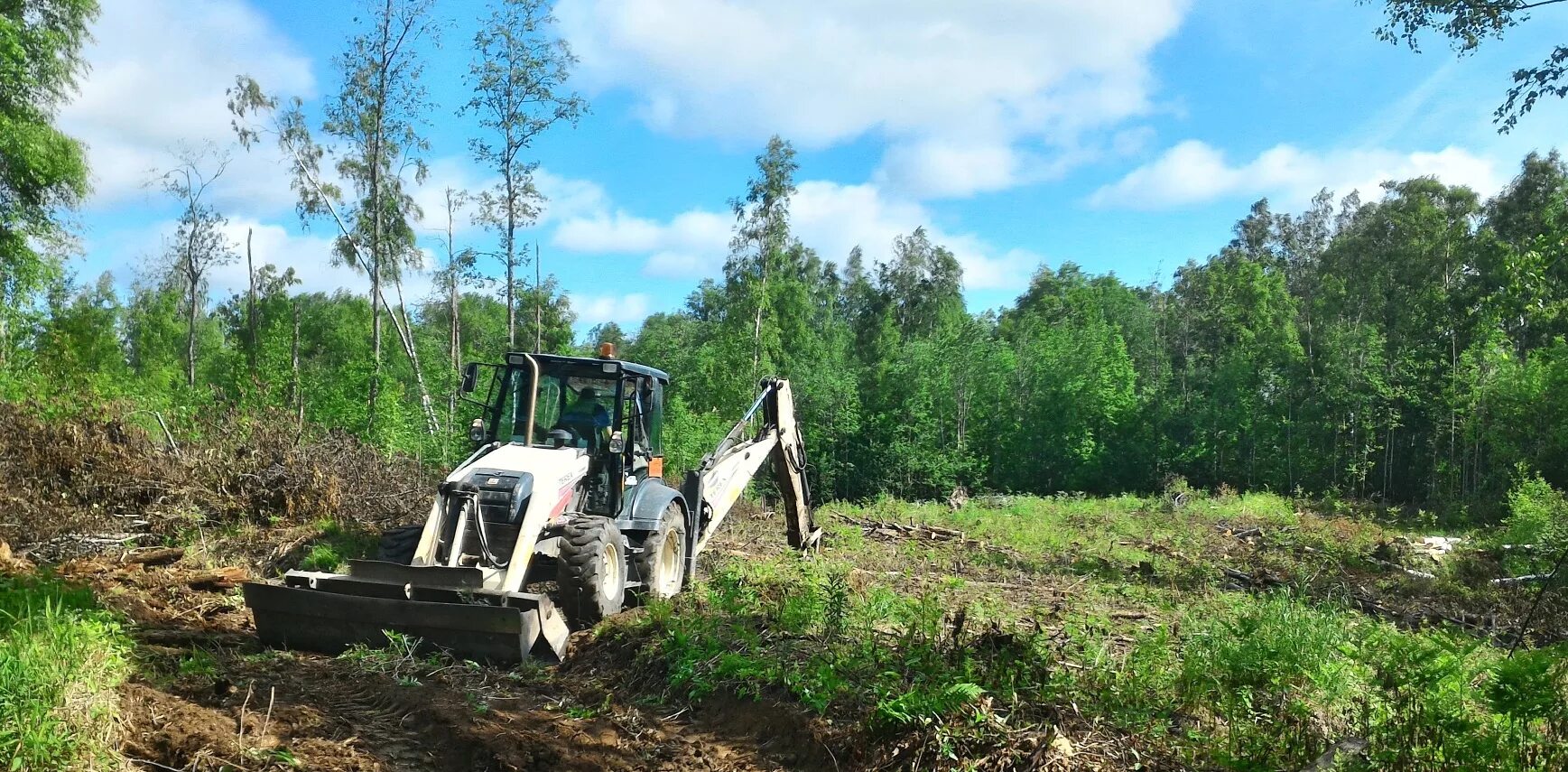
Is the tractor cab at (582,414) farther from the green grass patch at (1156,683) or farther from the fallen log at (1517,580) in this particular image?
the fallen log at (1517,580)

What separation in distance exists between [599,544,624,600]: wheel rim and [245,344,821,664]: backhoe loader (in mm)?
15

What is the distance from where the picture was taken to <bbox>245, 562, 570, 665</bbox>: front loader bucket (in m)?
6.52

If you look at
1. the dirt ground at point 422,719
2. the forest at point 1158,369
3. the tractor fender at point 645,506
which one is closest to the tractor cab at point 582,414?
the tractor fender at point 645,506

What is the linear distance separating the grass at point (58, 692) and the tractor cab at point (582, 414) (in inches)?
142

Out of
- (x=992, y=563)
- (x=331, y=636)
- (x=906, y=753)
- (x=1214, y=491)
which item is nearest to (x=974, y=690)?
(x=906, y=753)

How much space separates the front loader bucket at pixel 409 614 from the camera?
652 cm

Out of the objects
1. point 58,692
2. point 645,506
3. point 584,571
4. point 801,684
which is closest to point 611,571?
point 584,571

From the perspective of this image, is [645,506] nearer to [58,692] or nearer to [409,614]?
[409,614]

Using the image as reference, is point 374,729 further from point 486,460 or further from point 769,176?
point 769,176

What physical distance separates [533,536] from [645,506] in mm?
1653

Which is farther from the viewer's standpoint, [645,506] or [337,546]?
[337,546]

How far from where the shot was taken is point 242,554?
11242 mm

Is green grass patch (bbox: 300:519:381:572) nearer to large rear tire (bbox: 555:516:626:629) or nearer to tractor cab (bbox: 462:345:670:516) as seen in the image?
tractor cab (bbox: 462:345:670:516)

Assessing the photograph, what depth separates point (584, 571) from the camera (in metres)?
7.39
